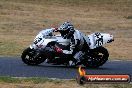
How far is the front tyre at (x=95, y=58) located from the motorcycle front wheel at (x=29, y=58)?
4.70 feet

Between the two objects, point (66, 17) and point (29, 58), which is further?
point (66, 17)

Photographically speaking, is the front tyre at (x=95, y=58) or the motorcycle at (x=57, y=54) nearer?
the motorcycle at (x=57, y=54)

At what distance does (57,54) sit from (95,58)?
46.0 inches

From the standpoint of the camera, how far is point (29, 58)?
54.4 ft

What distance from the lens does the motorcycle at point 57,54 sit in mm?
16578

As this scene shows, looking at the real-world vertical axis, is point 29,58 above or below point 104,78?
below

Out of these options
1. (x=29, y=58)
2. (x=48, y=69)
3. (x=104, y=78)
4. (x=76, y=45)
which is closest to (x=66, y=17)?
(x=76, y=45)

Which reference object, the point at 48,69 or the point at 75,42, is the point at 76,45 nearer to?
the point at 75,42

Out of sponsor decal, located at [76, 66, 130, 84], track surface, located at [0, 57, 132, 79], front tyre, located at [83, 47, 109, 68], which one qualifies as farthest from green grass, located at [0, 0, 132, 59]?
sponsor decal, located at [76, 66, 130, 84]

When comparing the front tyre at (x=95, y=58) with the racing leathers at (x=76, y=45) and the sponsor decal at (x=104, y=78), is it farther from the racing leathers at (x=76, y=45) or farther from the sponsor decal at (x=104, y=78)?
the sponsor decal at (x=104, y=78)

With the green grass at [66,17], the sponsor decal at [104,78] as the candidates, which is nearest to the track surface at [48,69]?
the sponsor decal at [104,78]

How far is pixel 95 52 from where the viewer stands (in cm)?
1670

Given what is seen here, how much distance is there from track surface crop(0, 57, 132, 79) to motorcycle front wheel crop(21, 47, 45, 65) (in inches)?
6.4

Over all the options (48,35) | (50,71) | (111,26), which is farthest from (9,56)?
(111,26)
